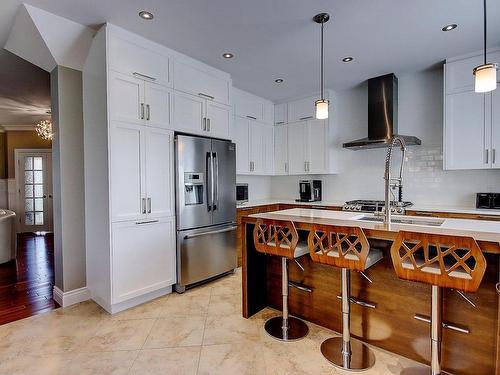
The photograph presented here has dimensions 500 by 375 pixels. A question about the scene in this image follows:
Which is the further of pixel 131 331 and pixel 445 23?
pixel 445 23

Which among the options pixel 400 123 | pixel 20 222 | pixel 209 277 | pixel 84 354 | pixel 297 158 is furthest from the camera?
pixel 20 222

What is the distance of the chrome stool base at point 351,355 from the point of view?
1.87 meters

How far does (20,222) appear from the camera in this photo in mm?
6648

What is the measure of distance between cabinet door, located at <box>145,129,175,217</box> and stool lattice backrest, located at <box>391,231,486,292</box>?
222 cm

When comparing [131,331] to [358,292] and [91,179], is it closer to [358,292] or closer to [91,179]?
[91,179]

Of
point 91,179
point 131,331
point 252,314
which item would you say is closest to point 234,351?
point 252,314

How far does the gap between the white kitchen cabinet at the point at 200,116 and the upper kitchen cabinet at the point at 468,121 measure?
2680 millimetres

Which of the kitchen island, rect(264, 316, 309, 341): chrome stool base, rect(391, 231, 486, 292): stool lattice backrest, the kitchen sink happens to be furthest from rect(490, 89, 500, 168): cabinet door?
rect(264, 316, 309, 341): chrome stool base

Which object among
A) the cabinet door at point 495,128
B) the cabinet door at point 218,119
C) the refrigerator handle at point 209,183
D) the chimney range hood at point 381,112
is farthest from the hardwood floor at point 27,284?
the cabinet door at point 495,128

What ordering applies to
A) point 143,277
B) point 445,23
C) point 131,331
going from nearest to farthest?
point 131,331 → point 445,23 → point 143,277

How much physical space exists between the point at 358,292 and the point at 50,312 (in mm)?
2808

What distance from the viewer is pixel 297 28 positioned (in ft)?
8.60

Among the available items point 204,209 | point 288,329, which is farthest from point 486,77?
point 204,209

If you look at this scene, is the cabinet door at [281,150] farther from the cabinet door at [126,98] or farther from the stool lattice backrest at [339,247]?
the stool lattice backrest at [339,247]
